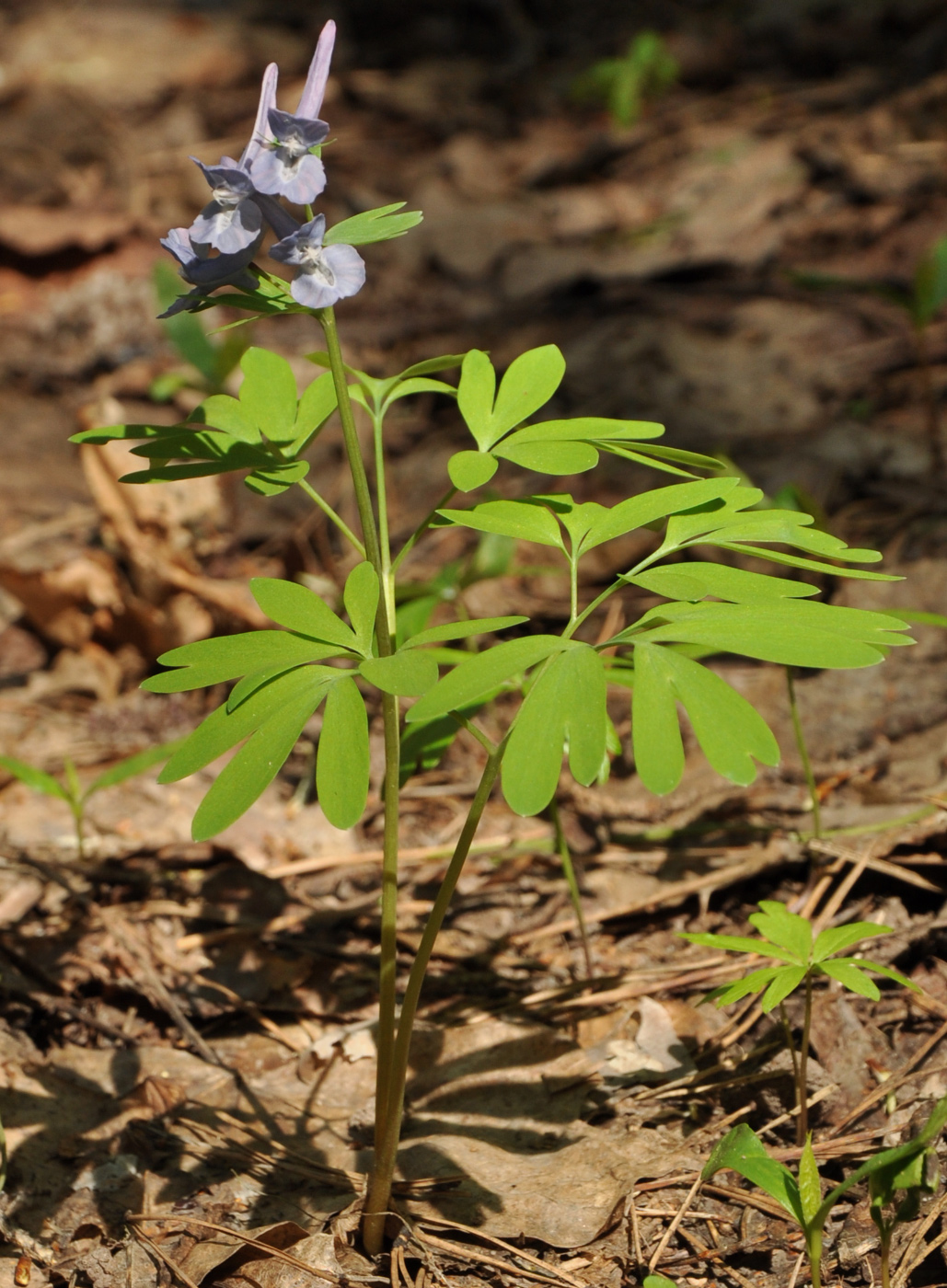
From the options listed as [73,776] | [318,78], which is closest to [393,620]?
[318,78]

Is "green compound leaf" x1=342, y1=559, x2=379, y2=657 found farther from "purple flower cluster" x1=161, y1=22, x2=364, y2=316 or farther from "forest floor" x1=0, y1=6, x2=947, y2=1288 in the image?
"forest floor" x1=0, y1=6, x2=947, y2=1288

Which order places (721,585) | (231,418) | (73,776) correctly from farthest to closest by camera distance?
1. (73,776)
2. (231,418)
3. (721,585)

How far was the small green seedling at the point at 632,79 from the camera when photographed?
6551mm

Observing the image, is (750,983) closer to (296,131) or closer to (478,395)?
(478,395)

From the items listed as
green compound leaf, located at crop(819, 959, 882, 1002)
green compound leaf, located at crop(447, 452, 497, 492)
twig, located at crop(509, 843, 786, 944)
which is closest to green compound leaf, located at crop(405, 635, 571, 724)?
green compound leaf, located at crop(447, 452, 497, 492)

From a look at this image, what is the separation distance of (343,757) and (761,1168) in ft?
2.44

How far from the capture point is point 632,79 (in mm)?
6578

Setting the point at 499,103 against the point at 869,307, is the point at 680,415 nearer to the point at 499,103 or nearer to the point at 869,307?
the point at 869,307

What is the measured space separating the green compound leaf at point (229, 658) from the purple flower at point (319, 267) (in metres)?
0.41

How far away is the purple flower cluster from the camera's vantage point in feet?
4.07

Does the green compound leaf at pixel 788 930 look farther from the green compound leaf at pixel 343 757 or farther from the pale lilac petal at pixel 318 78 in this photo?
the pale lilac petal at pixel 318 78

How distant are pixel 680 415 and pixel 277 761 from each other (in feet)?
9.53

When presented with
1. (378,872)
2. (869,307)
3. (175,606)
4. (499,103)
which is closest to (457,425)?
(175,606)

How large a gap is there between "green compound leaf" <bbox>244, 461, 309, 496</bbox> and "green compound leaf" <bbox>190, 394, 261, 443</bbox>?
0.25 ft
